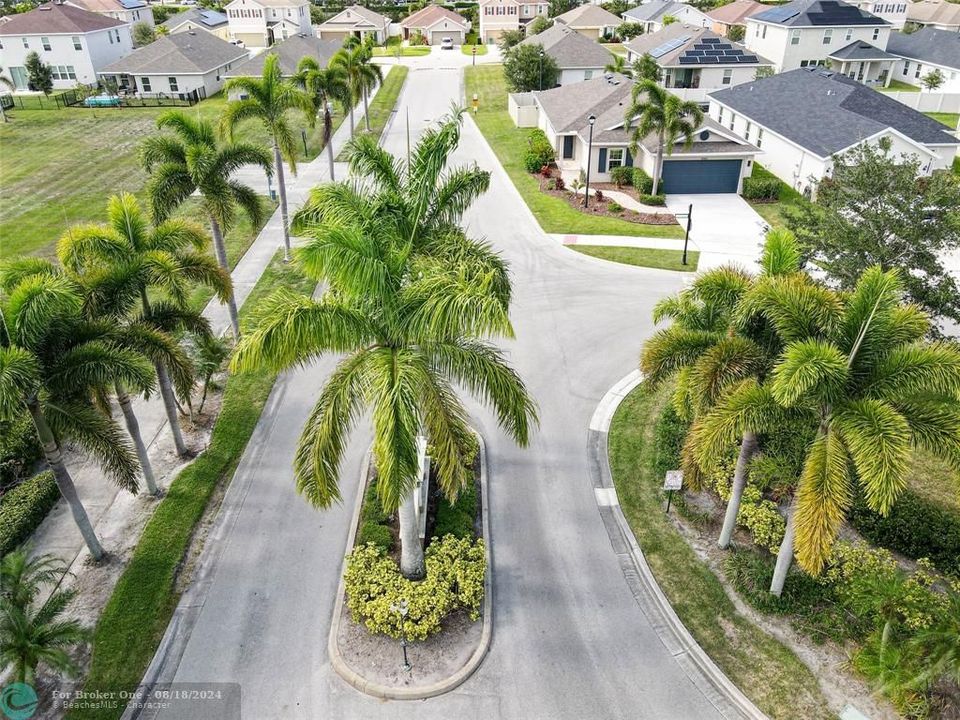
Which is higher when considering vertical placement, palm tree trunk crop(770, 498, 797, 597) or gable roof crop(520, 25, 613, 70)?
gable roof crop(520, 25, 613, 70)

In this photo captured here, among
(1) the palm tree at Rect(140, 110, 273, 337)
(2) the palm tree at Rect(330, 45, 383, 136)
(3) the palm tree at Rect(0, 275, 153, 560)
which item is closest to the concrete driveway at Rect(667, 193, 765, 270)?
(1) the palm tree at Rect(140, 110, 273, 337)

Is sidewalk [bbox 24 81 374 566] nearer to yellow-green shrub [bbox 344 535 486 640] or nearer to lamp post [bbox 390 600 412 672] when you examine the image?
yellow-green shrub [bbox 344 535 486 640]

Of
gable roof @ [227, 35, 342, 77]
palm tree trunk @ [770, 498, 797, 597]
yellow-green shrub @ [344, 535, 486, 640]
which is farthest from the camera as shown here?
gable roof @ [227, 35, 342, 77]

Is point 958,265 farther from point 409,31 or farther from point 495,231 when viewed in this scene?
point 409,31

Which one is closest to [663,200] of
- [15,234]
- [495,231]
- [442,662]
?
[495,231]

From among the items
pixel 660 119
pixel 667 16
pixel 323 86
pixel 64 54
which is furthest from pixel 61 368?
pixel 667 16

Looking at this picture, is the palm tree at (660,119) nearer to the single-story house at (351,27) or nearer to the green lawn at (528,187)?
the green lawn at (528,187)
